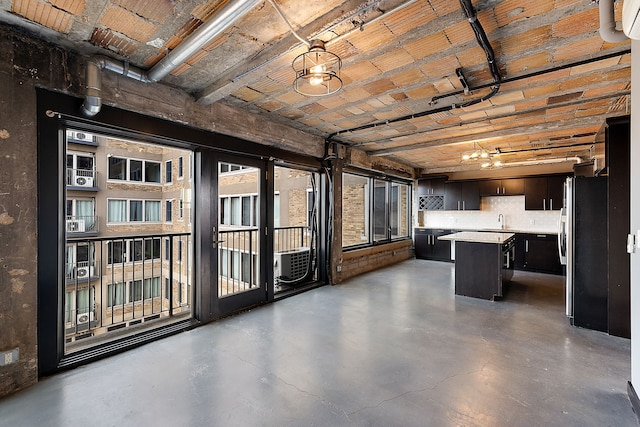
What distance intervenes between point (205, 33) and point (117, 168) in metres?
11.4

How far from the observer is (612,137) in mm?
3102

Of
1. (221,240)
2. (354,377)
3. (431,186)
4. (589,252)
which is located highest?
(431,186)

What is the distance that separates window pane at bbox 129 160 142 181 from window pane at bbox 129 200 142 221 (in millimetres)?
911

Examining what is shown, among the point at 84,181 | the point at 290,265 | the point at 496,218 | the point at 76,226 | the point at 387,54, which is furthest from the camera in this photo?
the point at 84,181

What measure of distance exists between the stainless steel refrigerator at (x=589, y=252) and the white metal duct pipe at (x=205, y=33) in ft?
13.4

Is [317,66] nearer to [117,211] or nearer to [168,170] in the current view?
[168,170]

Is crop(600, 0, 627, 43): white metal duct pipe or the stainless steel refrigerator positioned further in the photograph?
the stainless steel refrigerator

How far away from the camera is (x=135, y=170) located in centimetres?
1130

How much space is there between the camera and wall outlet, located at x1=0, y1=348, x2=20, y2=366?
6.89 ft

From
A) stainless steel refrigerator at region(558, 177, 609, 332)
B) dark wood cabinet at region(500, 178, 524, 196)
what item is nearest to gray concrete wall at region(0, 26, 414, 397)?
stainless steel refrigerator at region(558, 177, 609, 332)

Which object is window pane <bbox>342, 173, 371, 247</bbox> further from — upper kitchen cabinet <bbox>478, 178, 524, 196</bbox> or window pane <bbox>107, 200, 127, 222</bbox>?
window pane <bbox>107, 200, 127, 222</bbox>

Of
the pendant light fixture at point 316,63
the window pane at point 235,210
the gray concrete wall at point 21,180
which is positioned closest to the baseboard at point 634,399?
the pendant light fixture at point 316,63

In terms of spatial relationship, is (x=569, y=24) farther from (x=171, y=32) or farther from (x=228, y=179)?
(x=228, y=179)

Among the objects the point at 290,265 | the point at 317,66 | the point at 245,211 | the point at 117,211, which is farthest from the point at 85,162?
the point at 317,66
